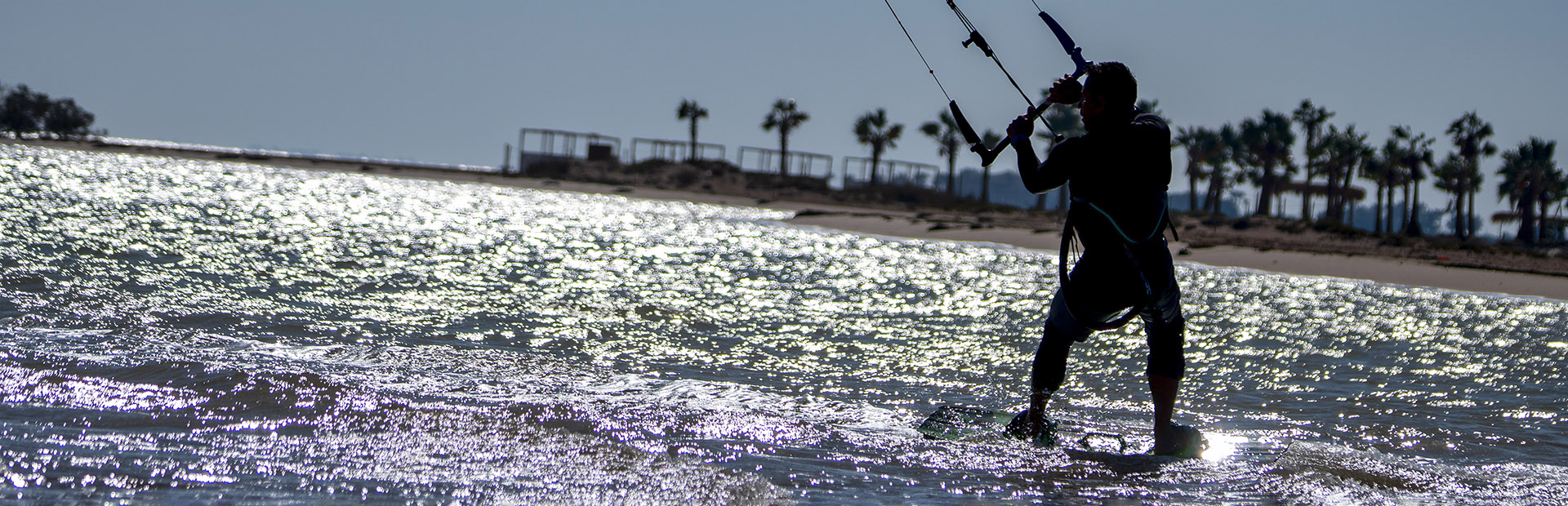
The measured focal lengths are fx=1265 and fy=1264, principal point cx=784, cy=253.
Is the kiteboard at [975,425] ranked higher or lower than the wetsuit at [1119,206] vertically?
lower

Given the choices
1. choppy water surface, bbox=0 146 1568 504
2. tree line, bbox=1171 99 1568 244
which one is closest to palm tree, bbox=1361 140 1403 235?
tree line, bbox=1171 99 1568 244

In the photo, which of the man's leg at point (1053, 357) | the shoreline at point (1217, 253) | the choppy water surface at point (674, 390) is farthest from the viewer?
the shoreline at point (1217, 253)

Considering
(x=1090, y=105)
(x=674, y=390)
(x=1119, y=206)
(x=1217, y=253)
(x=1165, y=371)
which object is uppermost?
(x=1090, y=105)

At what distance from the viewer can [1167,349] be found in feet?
16.2

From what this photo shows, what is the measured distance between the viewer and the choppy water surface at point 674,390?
12.9ft

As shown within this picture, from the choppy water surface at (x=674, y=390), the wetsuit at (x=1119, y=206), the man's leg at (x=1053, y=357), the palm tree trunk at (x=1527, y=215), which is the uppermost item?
the palm tree trunk at (x=1527, y=215)

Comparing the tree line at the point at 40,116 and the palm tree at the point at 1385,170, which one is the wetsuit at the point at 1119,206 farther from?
the tree line at the point at 40,116

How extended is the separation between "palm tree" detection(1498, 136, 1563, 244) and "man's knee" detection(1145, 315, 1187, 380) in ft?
241

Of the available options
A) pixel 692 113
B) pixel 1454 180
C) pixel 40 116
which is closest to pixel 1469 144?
pixel 1454 180

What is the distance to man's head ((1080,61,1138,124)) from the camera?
4785 mm

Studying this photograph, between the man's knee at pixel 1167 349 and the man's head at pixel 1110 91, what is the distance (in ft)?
2.76

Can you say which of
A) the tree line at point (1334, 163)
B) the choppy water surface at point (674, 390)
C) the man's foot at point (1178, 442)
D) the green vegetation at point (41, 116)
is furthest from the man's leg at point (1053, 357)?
the green vegetation at point (41, 116)

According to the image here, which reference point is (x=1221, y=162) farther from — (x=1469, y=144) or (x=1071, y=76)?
(x=1071, y=76)

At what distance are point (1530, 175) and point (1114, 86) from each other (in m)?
75.7
